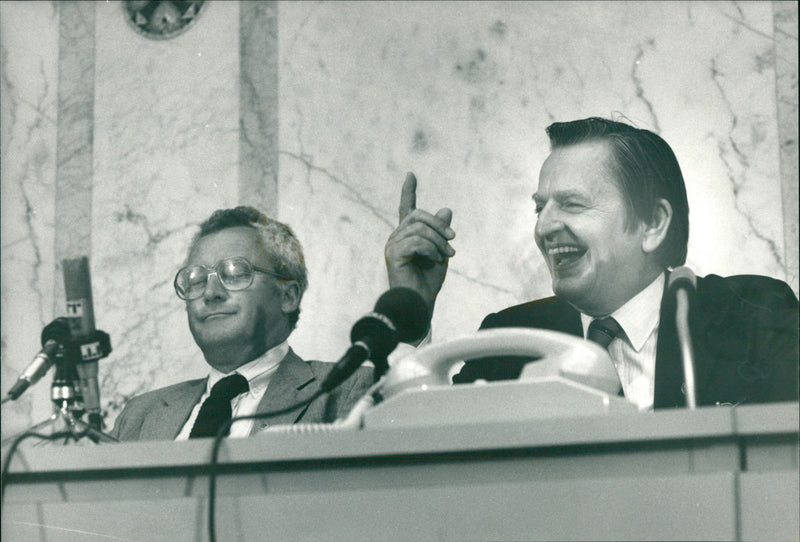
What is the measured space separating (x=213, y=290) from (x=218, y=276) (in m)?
0.04

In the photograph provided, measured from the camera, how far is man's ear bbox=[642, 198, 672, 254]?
231 centimetres

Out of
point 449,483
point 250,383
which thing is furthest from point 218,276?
point 449,483


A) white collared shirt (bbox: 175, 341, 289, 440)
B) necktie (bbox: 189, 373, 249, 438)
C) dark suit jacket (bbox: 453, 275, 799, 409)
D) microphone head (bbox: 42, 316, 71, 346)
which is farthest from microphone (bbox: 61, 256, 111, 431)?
dark suit jacket (bbox: 453, 275, 799, 409)

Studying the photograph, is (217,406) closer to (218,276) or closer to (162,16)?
(218,276)

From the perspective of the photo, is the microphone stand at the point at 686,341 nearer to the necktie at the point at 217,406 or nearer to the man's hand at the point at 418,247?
the man's hand at the point at 418,247

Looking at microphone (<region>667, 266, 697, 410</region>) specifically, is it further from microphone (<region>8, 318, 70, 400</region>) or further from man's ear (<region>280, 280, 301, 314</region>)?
man's ear (<region>280, 280, 301, 314</region>)

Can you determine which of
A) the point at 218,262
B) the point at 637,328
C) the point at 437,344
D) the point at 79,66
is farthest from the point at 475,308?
the point at 437,344

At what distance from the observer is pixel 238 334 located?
8.68 feet

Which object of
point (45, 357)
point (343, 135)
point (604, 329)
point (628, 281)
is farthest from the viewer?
point (343, 135)

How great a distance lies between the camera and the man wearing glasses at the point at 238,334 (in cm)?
250

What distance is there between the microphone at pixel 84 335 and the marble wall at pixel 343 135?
1.07 metres

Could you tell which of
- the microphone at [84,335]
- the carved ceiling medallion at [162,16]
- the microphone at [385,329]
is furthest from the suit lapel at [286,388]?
the carved ceiling medallion at [162,16]

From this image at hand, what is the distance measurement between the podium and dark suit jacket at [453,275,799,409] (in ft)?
2.56

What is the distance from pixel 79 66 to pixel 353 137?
3.16ft
